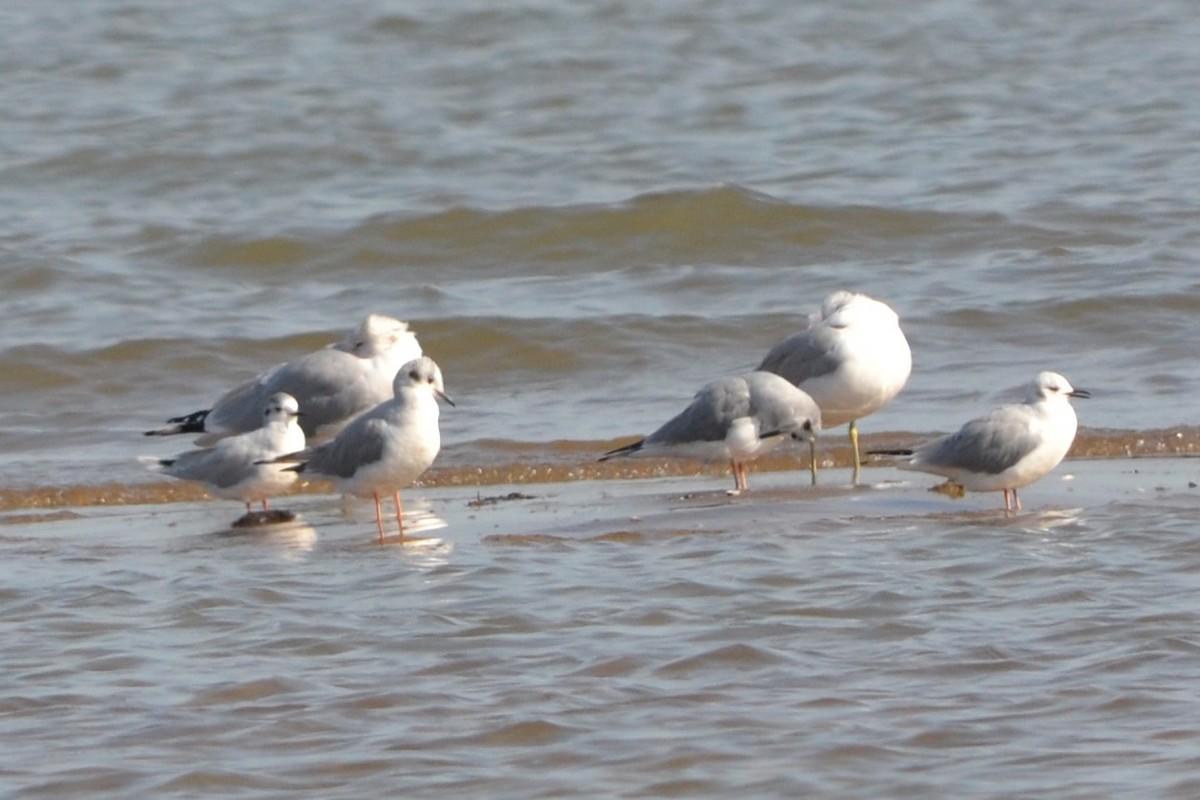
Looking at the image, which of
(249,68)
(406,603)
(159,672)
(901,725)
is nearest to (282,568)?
(406,603)

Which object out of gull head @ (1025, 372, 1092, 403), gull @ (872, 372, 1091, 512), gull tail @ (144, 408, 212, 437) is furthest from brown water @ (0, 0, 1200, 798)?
gull head @ (1025, 372, 1092, 403)

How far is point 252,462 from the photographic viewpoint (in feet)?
27.6

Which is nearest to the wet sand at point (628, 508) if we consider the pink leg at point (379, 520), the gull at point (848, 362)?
the pink leg at point (379, 520)

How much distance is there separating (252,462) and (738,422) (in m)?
1.98

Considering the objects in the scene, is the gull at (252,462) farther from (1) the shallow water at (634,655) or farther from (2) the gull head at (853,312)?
(2) the gull head at (853,312)

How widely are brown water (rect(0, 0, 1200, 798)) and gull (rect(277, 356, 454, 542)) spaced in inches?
10.0

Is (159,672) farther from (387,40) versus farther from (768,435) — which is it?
(387,40)

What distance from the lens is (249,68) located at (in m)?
19.9

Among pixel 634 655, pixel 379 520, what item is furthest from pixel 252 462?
pixel 634 655

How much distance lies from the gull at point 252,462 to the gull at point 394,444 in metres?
0.30

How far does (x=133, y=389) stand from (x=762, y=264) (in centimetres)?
482

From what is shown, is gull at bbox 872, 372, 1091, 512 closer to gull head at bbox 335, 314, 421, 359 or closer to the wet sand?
the wet sand

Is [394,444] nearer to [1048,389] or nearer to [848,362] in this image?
[848,362]

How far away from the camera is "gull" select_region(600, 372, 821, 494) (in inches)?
333
